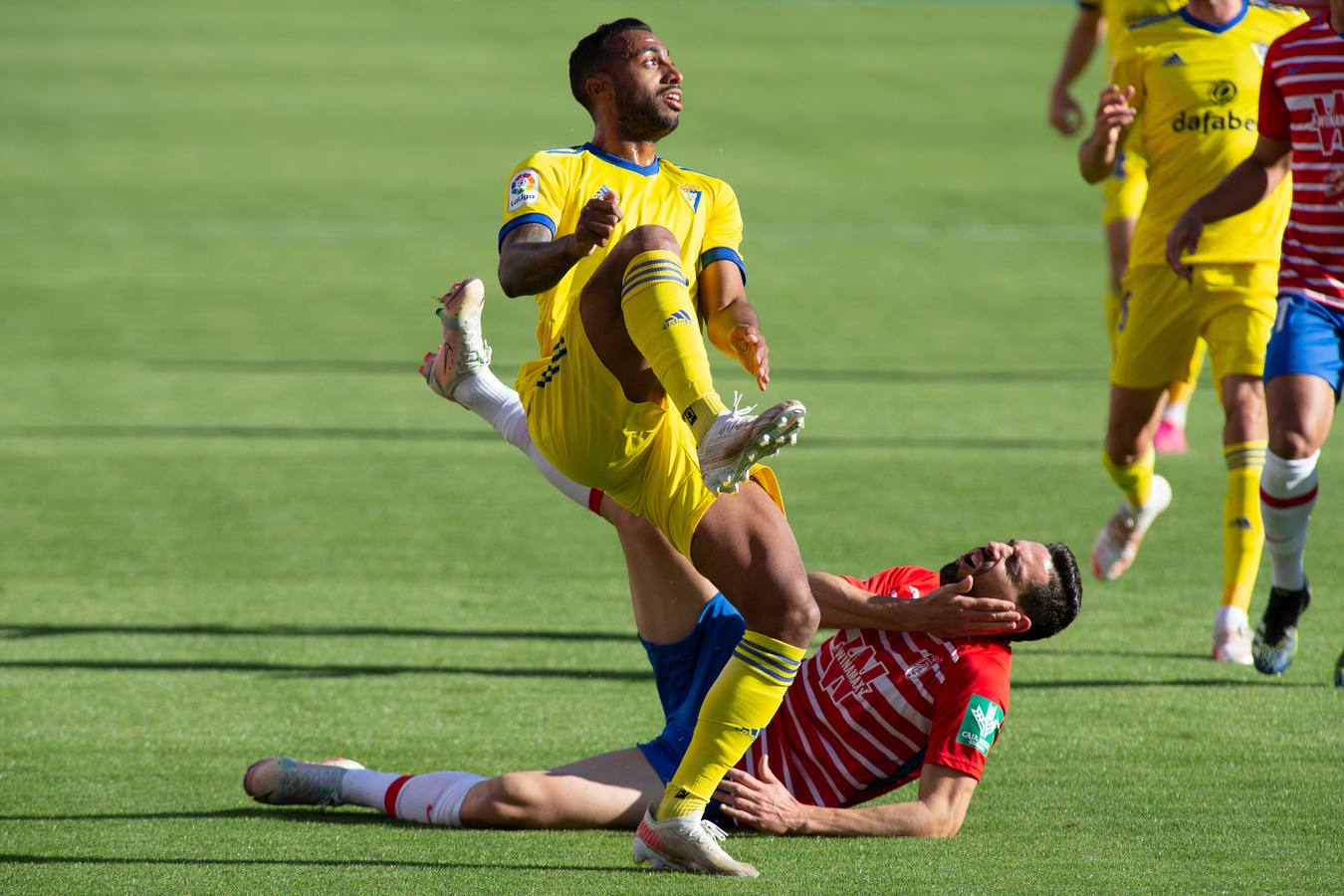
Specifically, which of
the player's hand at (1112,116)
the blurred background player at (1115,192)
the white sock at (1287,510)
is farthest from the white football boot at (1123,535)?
the blurred background player at (1115,192)

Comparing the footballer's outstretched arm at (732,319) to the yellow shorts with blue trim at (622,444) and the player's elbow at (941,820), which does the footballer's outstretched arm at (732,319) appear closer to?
the yellow shorts with blue trim at (622,444)

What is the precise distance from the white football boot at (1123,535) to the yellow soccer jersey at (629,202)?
2921 millimetres

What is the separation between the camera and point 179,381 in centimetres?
1180

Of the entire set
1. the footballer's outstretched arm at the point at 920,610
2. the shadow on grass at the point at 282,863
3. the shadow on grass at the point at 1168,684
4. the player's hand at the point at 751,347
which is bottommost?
the shadow on grass at the point at 1168,684

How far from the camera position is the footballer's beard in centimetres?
464

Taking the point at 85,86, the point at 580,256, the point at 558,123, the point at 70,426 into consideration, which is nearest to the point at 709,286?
the point at 580,256

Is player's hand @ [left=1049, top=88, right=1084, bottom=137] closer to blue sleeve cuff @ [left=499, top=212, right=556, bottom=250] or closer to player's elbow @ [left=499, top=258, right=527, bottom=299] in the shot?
blue sleeve cuff @ [left=499, top=212, right=556, bottom=250]

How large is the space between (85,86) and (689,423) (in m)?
26.2

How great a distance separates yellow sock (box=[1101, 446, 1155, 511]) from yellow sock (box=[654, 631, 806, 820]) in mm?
3301

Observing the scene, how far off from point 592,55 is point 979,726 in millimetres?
1898

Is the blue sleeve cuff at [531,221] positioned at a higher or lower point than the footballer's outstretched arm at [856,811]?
higher

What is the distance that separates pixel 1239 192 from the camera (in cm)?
587

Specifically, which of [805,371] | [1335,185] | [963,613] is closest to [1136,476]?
[1335,185]

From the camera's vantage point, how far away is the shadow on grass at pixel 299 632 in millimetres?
6480
